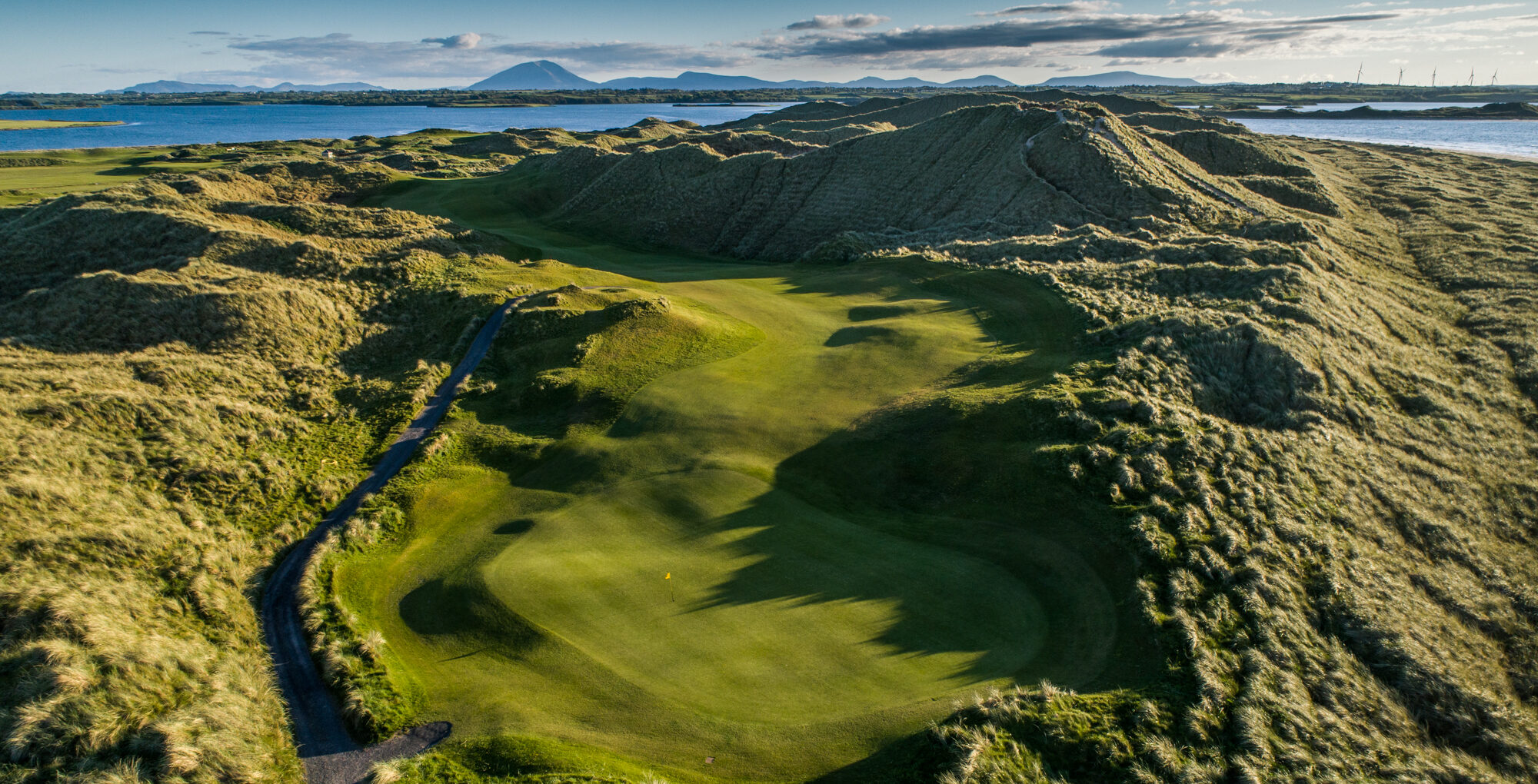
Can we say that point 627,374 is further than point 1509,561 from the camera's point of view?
Yes

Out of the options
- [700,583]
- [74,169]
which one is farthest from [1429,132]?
[74,169]

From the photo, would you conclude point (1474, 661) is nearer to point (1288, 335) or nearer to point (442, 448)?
point (1288, 335)

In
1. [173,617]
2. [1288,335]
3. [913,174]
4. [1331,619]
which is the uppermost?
[913,174]

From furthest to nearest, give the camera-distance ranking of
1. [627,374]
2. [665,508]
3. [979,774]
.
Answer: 1. [627,374]
2. [665,508]
3. [979,774]

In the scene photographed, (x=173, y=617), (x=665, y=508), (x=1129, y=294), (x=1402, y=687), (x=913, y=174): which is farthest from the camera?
(x=913, y=174)

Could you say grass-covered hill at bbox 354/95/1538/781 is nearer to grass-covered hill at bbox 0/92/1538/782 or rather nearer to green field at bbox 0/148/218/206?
grass-covered hill at bbox 0/92/1538/782

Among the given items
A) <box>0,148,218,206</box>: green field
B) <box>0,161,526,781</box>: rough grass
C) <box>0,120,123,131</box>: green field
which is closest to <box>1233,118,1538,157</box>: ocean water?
<box>0,161,526,781</box>: rough grass

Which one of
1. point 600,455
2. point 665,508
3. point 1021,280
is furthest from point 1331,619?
point 1021,280
